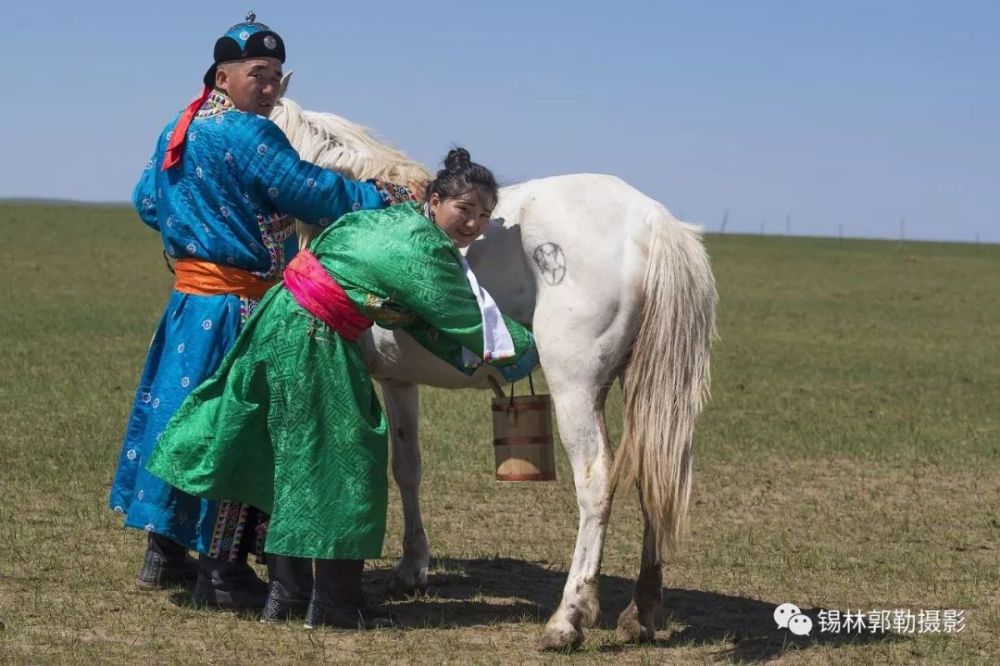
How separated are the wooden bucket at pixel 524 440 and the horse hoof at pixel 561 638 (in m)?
0.51

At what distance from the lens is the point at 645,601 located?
4.84m

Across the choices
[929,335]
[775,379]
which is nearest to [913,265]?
[929,335]

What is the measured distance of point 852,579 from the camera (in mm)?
5738

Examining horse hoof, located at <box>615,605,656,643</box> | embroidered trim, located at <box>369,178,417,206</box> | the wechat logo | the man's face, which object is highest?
the man's face

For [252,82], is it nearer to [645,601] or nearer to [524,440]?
[524,440]

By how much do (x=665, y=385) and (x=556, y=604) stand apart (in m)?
1.17

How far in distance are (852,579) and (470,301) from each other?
2.21m

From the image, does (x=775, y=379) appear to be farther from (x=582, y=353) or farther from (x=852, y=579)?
(x=582, y=353)

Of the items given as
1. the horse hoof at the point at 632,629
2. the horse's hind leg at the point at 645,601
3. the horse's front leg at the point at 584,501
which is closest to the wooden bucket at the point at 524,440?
the horse's front leg at the point at 584,501

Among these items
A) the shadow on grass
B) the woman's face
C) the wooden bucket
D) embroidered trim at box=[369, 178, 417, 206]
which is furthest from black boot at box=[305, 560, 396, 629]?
embroidered trim at box=[369, 178, 417, 206]

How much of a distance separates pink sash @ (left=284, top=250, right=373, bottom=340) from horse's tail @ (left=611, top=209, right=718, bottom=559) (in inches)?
37.2

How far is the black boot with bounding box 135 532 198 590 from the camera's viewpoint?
5348 mm

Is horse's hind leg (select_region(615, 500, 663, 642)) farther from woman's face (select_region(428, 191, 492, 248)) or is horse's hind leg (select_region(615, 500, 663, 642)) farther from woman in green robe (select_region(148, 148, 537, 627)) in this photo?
woman's face (select_region(428, 191, 492, 248))

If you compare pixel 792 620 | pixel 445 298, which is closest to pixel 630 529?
pixel 792 620
